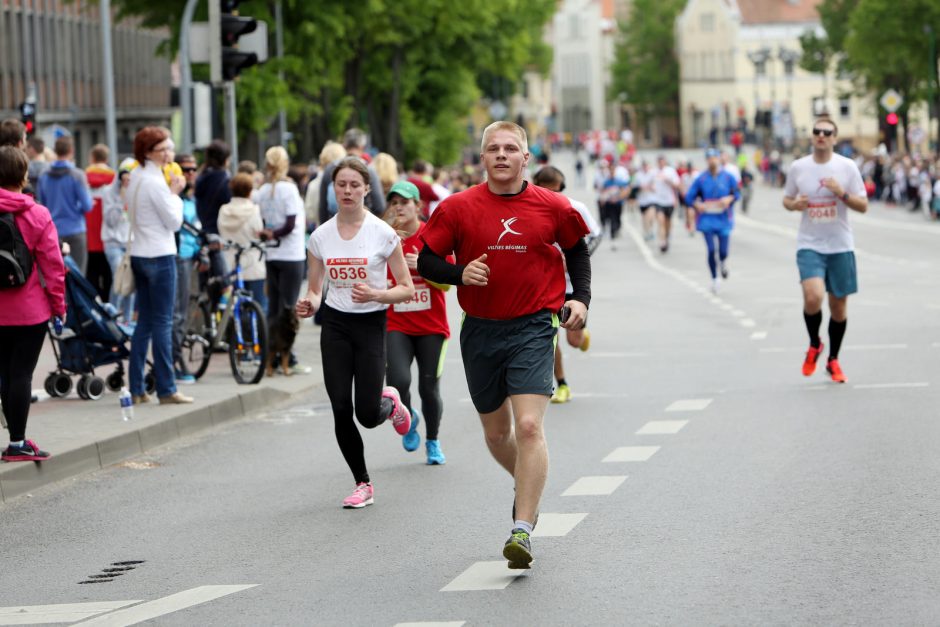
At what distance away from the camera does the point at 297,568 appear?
7.84 meters

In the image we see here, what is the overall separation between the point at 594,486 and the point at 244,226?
21.3ft

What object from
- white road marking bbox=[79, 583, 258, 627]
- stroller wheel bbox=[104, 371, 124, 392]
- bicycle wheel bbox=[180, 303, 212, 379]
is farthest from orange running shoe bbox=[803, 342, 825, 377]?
white road marking bbox=[79, 583, 258, 627]

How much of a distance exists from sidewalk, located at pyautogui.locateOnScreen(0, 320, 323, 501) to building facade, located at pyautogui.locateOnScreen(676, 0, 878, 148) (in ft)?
437

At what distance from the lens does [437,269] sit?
784cm

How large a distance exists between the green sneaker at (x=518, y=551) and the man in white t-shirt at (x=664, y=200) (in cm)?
3118

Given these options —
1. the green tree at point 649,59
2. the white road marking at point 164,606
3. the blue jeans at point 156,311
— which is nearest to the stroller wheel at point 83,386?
the blue jeans at point 156,311

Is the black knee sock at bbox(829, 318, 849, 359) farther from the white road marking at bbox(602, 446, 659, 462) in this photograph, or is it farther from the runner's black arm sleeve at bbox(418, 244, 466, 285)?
the runner's black arm sleeve at bbox(418, 244, 466, 285)

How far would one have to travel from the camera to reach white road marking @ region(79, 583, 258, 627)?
22.8ft

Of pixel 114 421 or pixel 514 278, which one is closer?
pixel 514 278

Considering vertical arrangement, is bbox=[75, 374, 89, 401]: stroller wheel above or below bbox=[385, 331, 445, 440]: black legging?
below

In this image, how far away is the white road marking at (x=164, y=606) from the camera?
273 inches

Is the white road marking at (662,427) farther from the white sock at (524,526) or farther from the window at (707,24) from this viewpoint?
the window at (707,24)

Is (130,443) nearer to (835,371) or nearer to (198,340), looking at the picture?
(198,340)

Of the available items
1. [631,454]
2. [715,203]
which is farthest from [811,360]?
[715,203]
